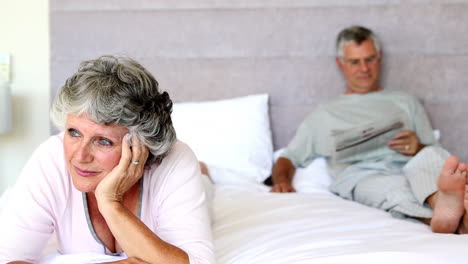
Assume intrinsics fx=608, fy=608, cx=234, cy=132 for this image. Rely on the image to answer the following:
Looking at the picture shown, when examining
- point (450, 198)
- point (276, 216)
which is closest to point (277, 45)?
point (276, 216)

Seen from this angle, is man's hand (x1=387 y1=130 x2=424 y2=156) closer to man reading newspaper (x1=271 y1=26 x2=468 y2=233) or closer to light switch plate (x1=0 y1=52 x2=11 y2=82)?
man reading newspaper (x1=271 y1=26 x2=468 y2=233)

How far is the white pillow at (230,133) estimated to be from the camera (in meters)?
2.68

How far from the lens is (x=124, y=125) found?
1345mm

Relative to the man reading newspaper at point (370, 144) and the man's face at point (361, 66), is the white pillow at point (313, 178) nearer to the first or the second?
the man reading newspaper at point (370, 144)

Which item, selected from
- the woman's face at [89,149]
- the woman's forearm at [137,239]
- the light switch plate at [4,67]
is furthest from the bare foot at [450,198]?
the light switch plate at [4,67]

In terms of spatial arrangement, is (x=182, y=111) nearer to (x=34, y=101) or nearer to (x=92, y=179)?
(x=34, y=101)

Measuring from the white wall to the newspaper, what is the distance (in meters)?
1.48

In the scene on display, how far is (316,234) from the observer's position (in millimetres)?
1756

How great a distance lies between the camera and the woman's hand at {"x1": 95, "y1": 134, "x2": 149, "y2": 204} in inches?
53.7

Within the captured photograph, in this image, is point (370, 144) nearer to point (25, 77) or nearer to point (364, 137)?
point (364, 137)

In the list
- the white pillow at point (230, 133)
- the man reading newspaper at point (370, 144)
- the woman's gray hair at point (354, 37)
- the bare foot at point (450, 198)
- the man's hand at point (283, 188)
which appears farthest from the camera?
the woman's gray hair at point (354, 37)

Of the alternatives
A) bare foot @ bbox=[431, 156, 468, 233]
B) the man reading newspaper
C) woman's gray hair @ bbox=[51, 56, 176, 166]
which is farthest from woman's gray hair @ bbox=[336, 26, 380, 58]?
woman's gray hair @ bbox=[51, 56, 176, 166]

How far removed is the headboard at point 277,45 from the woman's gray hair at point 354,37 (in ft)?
0.33

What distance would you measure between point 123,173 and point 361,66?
1.66 m
